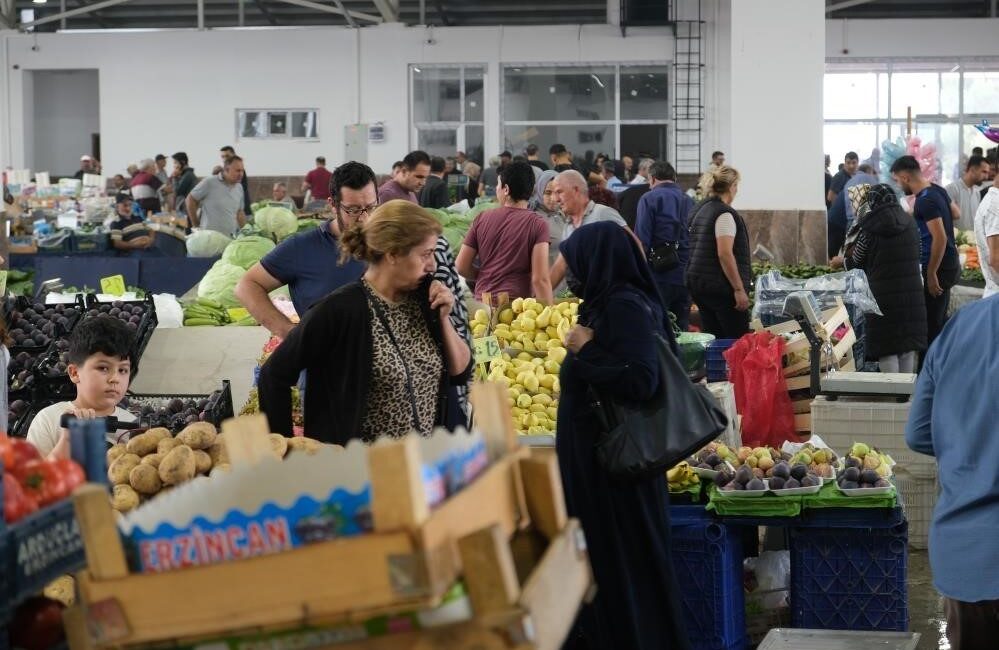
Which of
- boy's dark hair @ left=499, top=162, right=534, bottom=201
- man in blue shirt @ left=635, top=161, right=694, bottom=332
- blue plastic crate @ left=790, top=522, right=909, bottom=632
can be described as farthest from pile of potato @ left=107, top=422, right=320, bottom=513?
man in blue shirt @ left=635, top=161, right=694, bottom=332

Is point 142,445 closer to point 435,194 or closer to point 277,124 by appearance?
point 435,194

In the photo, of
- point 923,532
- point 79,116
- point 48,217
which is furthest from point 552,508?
point 79,116

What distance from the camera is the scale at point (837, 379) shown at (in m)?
6.10

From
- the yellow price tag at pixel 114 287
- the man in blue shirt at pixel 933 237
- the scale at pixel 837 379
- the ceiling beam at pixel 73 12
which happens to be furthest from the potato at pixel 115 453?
the ceiling beam at pixel 73 12

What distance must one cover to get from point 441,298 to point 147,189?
629 inches

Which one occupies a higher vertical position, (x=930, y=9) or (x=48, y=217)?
(x=930, y=9)

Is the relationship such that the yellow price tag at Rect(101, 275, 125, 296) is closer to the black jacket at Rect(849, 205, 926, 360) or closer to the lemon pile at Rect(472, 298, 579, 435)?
the lemon pile at Rect(472, 298, 579, 435)

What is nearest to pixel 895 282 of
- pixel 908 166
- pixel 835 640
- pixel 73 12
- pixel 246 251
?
pixel 908 166

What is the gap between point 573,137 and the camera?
2261cm

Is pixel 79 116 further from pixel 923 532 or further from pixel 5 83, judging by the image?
pixel 923 532

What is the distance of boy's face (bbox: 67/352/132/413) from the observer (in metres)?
3.88

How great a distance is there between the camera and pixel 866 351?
8.11 m

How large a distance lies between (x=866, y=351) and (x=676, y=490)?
3835 mm

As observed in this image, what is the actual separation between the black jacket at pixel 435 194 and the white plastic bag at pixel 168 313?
15.9 feet
